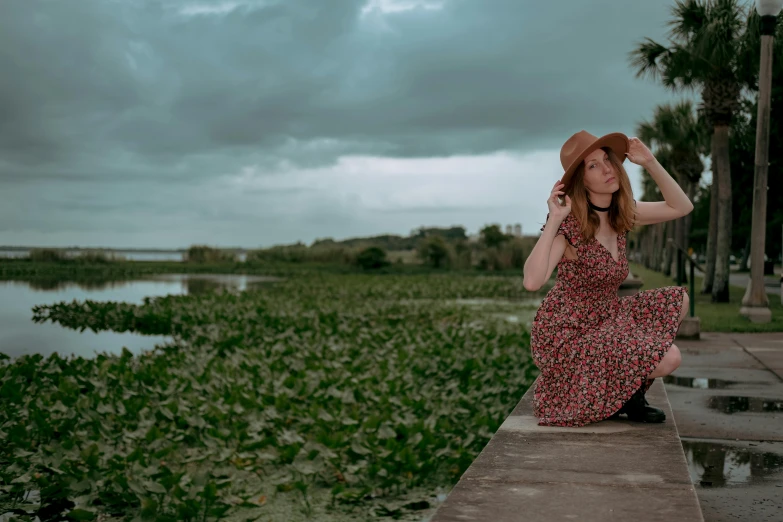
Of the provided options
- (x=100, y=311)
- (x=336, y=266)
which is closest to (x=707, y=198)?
(x=336, y=266)

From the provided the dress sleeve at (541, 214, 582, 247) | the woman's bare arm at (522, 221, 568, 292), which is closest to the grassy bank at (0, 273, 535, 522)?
the woman's bare arm at (522, 221, 568, 292)

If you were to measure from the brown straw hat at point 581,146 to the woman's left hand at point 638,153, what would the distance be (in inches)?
2.0

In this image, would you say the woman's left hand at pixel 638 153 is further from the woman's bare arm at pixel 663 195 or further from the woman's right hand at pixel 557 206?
the woman's right hand at pixel 557 206

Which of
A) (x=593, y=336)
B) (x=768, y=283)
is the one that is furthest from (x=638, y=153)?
(x=768, y=283)

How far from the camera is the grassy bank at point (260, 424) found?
14.7ft

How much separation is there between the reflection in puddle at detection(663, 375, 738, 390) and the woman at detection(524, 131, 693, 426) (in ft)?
9.50

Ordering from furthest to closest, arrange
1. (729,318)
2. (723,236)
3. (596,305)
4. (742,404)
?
(723,236) < (729,318) < (742,404) < (596,305)

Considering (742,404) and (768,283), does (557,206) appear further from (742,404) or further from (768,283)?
(768,283)

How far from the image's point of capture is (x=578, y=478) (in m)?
2.81

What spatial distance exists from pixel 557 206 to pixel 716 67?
55.3ft

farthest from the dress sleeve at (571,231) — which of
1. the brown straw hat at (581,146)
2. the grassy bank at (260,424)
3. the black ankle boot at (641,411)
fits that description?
the grassy bank at (260,424)

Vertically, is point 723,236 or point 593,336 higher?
point 723,236

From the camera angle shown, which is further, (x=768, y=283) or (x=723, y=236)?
(x=768, y=283)

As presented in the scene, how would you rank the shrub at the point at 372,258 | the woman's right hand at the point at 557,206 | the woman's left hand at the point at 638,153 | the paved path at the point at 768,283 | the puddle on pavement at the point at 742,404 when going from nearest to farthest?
the woman's right hand at the point at 557,206, the woman's left hand at the point at 638,153, the puddle on pavement at the point at 742,404, the paved path at the point at 768,283, the shrub at the point at 372,258
